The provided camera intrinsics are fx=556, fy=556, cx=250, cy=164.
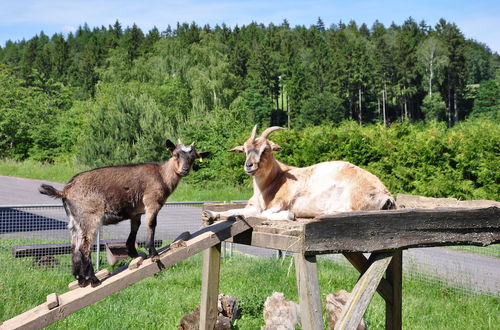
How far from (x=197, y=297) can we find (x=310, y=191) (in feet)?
13.8

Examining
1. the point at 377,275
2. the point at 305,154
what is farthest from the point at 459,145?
the point at 377,275

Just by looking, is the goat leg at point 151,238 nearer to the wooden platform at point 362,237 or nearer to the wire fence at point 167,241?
the wooden platform at point 362,237

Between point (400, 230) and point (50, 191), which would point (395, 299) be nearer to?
point (400, 230)

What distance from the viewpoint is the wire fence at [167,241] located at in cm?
906

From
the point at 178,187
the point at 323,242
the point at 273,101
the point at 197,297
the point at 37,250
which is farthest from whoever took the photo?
the point at 273,101

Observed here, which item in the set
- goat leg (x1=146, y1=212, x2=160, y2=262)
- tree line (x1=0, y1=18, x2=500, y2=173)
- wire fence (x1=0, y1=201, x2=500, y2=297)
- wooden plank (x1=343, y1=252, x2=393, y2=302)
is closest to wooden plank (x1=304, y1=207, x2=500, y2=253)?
wooden plank (x1=343, y1=252, x2=393, y2=302)

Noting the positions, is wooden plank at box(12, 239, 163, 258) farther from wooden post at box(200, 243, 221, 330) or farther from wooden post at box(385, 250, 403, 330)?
wooden post at box(385, 250, 403, 330)

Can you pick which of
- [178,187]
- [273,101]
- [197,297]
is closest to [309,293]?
[197,297]

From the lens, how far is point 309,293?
374 cm

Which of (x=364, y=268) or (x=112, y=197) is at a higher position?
(x=112, y=197)

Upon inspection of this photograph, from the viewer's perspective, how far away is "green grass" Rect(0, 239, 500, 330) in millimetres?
6996

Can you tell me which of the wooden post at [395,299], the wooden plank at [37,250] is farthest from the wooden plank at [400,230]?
the wooden plank at [37,250]

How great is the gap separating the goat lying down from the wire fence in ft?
16.4

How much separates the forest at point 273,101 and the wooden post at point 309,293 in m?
10.3
